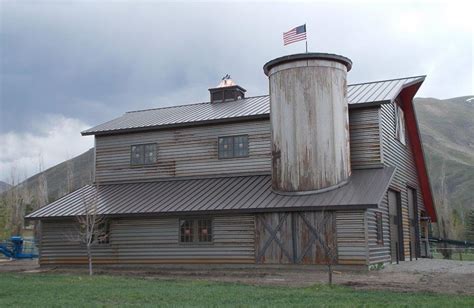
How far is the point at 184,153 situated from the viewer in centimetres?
2673

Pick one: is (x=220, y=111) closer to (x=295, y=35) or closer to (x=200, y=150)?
(x=200, y=150)

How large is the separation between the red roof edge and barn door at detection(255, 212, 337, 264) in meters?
9.26

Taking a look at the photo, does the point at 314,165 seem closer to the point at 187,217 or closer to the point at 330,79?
the point at 330,79

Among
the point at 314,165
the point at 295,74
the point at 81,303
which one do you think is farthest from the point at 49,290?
the point at 295,74

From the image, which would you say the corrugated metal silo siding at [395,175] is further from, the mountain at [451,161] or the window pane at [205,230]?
the mountain at [451,161]

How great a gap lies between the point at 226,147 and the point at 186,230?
4.43m

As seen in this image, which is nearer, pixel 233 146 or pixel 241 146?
pixel 241 146

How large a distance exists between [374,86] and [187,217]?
413 inches

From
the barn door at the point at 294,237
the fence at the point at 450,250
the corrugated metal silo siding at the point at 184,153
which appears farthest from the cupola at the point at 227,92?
the fence at the point at 450,250

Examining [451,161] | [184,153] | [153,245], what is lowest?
[153,245]

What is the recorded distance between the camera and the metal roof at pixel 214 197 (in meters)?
21.0

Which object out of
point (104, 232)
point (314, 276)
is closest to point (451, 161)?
point (104, 232)

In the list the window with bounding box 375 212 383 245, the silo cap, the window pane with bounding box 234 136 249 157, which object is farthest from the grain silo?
the window pane with bounding box 234 136 249 157

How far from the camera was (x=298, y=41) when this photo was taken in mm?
23766
